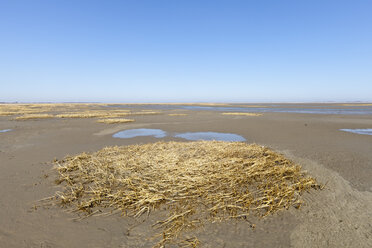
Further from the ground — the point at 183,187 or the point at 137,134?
the point at 183,187

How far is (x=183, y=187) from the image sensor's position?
5484 millimetres

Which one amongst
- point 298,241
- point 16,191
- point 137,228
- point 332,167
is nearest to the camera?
point 298,241

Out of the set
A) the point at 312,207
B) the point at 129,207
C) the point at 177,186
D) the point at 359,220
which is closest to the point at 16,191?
the point at 129,207

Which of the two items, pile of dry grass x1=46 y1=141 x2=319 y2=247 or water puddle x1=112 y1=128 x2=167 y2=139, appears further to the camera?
water puddle x1=112 y1=128 x2=167 y2=139

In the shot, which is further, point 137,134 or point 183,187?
point 137,134

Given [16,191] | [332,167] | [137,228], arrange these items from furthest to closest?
[332,167]
[16,191]
[137,228]

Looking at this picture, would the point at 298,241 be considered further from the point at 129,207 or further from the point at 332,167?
the point at 332,167

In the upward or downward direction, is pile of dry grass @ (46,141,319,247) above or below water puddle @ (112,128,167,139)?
above

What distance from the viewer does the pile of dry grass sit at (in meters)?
4.51

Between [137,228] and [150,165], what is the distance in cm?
303

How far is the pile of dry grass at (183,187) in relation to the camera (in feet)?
14.8

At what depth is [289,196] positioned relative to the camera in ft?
16.5

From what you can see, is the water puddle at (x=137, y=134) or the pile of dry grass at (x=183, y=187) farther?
the water puddle at (x=137, y=134)

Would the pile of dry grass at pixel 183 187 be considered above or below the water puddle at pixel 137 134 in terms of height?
above
